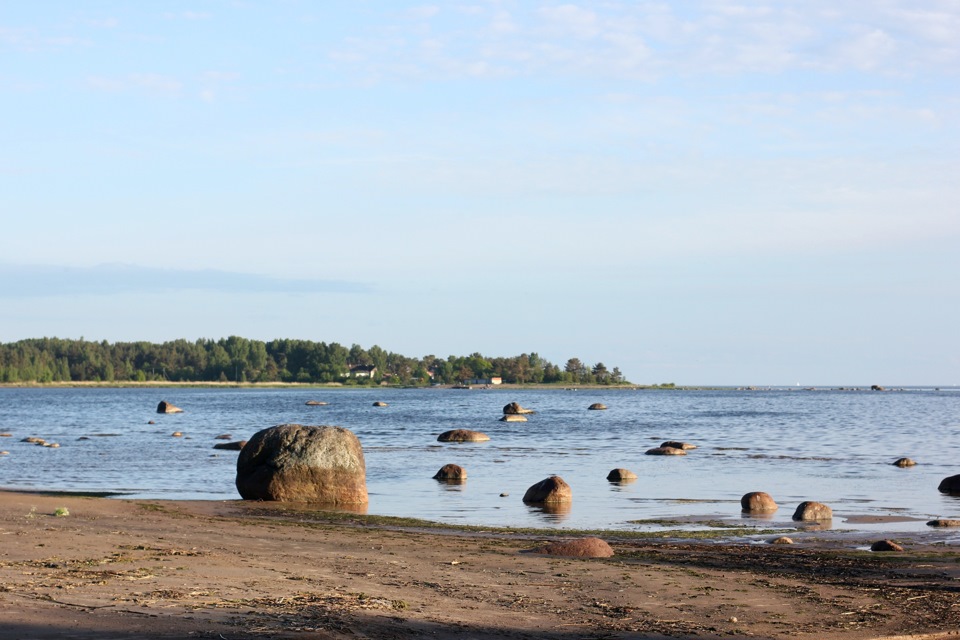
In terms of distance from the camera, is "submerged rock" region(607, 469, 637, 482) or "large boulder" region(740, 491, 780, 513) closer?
"large boulder" region(740, 491, 780, 513)

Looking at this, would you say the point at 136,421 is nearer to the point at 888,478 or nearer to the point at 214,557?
the point at 888,478

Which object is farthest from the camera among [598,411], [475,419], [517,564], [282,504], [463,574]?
[598,411]

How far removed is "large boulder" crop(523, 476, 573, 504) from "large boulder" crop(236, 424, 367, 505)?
13.7 ft

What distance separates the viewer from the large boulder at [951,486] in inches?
1197

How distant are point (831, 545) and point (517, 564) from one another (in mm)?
7083

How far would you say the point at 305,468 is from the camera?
1041 inches

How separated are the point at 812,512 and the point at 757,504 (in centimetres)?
191

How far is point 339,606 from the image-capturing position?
10.9 m

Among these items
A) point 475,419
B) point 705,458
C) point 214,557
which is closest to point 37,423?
point 475,419

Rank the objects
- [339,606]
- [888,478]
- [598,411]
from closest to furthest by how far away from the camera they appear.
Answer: [339,606]
[888,478]
[598,411]

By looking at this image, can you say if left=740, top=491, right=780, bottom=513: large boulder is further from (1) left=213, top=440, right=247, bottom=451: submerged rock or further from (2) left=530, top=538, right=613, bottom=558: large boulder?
(1) left=213, top=440, right=247, bottom=451: submerged rock

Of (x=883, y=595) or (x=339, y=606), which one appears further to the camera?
(x=883, y=595)

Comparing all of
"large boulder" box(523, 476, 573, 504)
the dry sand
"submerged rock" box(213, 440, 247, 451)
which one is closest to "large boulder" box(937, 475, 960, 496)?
"large boulder" box(523, 476, 573, 504)

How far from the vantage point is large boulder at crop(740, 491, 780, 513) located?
1006 inches
